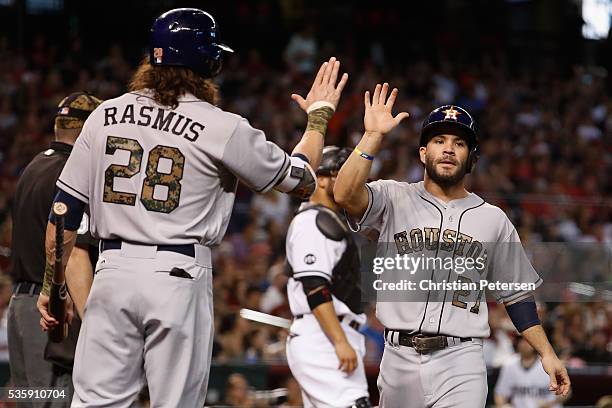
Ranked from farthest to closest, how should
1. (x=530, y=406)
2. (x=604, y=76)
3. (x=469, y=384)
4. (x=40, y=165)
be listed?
(x=604, y=76) < (x=530, y=406) < (x=40, y=165) < (x=469, y=384)

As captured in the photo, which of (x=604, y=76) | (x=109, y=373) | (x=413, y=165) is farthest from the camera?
(x=604, y=76)

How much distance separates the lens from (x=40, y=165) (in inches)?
216

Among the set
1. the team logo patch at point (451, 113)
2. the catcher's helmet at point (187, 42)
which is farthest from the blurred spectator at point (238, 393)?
the catcher's helmet at point (187, 42)

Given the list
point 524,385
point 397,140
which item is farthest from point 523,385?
point 397,140

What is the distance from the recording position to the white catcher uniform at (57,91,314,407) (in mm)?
3959

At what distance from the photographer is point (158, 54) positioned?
4.18m

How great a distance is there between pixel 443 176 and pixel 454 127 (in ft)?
0.80

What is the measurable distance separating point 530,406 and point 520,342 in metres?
0.62

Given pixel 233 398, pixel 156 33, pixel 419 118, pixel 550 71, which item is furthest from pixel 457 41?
pixel 156 33

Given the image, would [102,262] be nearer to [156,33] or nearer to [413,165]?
[156,33]

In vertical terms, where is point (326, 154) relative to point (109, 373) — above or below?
above

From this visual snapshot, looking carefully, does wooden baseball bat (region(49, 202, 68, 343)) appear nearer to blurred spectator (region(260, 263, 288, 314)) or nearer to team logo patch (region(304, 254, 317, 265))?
team logo patch (region(304, 254, 317, 265))

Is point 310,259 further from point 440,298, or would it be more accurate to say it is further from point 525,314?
point 525,314

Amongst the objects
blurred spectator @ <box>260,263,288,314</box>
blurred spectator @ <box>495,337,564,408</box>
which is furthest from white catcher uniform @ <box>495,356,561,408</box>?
blurred spectator @ <box>260,263,288,314</box>
